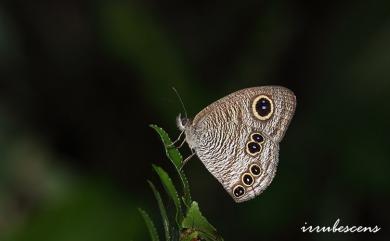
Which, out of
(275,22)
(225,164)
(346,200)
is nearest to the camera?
(225,164)

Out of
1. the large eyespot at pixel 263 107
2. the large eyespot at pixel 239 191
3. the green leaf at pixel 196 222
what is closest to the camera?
the green leaf at pixel 196 222

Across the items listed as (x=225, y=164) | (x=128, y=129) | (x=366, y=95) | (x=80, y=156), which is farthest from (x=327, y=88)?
(x=225, y=164)

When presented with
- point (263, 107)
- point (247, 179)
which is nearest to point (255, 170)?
point (247, 179)

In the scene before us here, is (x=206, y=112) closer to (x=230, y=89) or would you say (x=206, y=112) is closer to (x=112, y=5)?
(x=230, y=89)

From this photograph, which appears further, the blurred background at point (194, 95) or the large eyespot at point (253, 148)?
the blurred background at point (194, 95)

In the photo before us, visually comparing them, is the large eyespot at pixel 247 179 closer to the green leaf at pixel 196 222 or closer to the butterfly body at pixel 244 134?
the butterfly body at pixel 244 134

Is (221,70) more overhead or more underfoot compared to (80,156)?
more overhead

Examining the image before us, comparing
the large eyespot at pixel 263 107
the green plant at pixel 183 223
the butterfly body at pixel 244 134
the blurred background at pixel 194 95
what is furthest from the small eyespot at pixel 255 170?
the blurred background at pixel 194 95

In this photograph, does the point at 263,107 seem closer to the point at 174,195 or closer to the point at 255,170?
the point at 255,170
